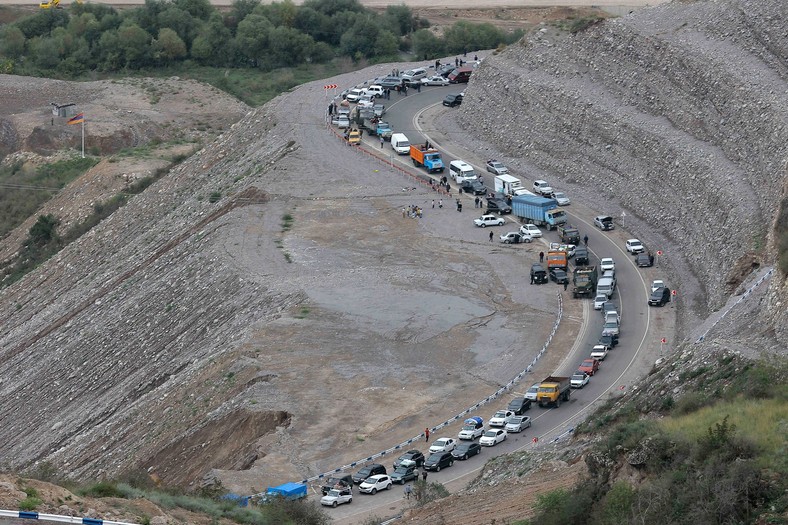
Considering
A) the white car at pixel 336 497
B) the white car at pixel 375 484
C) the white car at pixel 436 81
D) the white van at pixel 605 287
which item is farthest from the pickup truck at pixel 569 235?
the white car at pixel 436 81

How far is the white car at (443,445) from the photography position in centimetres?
4281

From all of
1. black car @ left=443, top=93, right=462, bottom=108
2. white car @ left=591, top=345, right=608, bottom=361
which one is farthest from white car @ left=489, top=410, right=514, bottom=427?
black car @ left=443, top=93, right=462, bottom=108

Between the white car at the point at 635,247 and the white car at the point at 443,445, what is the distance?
22654mm

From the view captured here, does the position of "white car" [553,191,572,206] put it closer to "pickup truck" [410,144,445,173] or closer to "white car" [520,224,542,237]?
"white car" [520,224,542,237]

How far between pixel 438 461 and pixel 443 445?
1.47 m

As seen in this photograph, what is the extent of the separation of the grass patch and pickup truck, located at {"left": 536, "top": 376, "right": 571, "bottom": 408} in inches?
576

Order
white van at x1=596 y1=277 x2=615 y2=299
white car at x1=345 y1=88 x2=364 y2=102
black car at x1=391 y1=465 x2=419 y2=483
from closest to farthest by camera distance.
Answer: black car at x1=391 y1=465 x2=419 y2=483, white van at x1=596 y1=277 x2=615 y2=299, white car at x1=345 y1=88 x2=364 y2=102

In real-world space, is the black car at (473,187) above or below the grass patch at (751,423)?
below

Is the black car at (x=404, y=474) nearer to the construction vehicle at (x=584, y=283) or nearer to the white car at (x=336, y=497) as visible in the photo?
the white car at (x=336, y=497)

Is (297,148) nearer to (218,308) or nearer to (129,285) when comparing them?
(129,285)

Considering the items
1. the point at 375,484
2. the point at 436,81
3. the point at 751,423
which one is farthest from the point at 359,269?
the point at 436,81

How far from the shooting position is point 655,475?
2819 cm

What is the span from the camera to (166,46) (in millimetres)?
130125

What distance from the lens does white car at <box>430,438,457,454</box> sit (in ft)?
140
